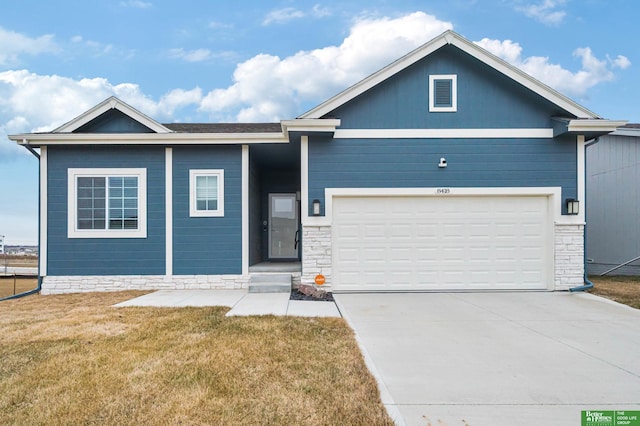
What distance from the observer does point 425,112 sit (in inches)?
355

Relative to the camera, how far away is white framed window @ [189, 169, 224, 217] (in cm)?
939

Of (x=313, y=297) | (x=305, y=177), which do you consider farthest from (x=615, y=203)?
(x=313, y=297)

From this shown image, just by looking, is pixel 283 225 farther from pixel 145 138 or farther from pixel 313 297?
pixel 145 138

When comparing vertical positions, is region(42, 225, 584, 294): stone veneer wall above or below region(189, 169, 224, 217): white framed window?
below

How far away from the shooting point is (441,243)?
9.09 meters

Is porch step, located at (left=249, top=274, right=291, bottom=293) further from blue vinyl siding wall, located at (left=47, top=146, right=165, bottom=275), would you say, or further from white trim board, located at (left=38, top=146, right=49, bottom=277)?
white trim board, located at (left=38, top=146, right=49, bottom=277)

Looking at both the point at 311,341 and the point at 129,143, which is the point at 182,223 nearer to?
the point at 129,143

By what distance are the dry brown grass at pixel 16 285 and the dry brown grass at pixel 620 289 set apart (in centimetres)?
1555

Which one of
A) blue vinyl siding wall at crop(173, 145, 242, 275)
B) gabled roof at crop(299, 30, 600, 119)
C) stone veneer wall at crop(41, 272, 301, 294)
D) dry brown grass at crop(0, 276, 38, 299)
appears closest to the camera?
gabled roof at crop(299, 30, 600, 119)

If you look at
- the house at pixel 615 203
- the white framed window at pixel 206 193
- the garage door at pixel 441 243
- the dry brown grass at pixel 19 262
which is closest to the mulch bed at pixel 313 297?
the garage door at pixel 441 243

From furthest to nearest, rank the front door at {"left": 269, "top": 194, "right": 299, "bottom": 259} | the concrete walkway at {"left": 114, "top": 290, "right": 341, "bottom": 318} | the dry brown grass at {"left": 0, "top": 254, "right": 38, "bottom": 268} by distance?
1. the dry brown grass at {"left": 0, "top": 254, "right": 38, "bottom": 268}
2. the front door at {"left": 269, "top": 194, "right": 299, "bottom": 259}
3. the concrete walkway at {"left": 114, "top": 290, "right": 341, "bottom": 318}

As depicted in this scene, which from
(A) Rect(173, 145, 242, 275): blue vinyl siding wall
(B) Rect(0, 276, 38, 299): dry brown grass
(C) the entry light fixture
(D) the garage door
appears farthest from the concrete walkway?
(B) Rect(0, 276, 38, 299): dry brown grass

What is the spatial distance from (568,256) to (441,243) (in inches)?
115

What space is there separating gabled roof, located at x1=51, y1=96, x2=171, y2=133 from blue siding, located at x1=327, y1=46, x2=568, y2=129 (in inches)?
165
